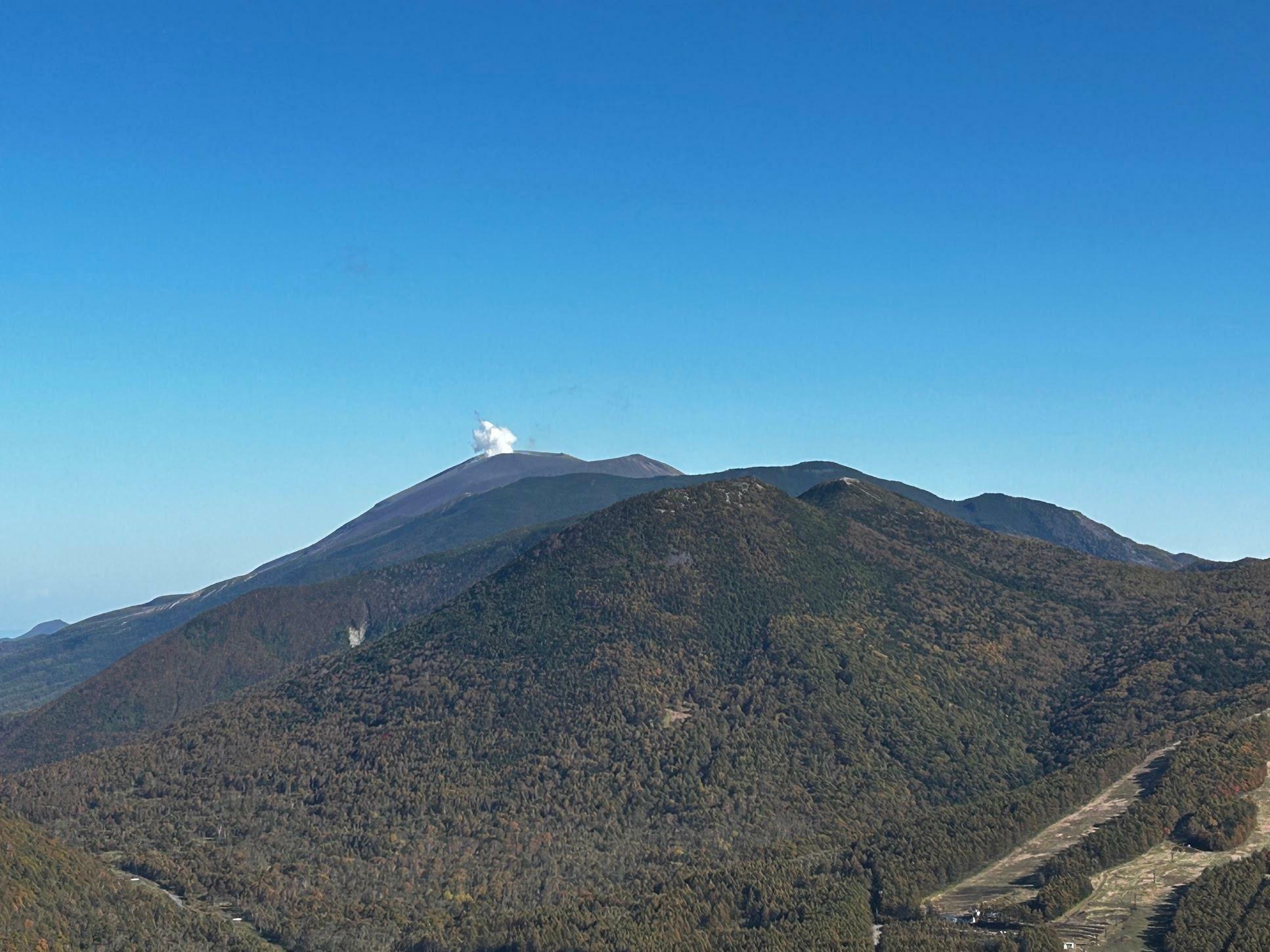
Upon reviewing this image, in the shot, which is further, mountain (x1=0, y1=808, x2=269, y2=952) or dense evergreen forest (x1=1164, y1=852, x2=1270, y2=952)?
mountain (x1=0, y1=808, x2=269, y2=952)

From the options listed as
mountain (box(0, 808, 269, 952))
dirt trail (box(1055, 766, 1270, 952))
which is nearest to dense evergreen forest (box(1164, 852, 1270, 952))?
dirt trail (box(1055, 766, 1270, 952))

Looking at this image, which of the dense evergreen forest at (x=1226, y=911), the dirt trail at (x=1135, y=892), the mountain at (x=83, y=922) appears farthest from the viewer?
the mountain at (x=83, y=922)

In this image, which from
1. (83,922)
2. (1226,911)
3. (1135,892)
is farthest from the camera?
(83,922)

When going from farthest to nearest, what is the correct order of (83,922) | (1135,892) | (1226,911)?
(83,922)
(1135,892)
(1226,911)

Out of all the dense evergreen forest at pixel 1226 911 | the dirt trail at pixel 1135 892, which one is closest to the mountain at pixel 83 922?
the dirt trail at pixel 1135 892

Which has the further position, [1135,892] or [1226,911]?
[1135,892]

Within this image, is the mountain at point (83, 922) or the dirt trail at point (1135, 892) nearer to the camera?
the dirt trail at point (1135, 892)

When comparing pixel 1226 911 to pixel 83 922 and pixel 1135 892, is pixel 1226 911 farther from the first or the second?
pixel 83 922

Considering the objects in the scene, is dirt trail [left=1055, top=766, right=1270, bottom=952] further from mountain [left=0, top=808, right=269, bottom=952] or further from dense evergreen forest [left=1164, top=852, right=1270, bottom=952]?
mountain [left=0, top=808, right=269, bottom=952]

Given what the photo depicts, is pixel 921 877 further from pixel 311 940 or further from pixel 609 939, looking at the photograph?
pixel 311 940

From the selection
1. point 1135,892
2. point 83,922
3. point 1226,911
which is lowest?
point 83,922

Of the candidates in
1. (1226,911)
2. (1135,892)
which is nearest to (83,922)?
(1135,892)

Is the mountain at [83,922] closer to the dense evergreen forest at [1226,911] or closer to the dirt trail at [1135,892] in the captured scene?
the dirt trail at [1135,892]
